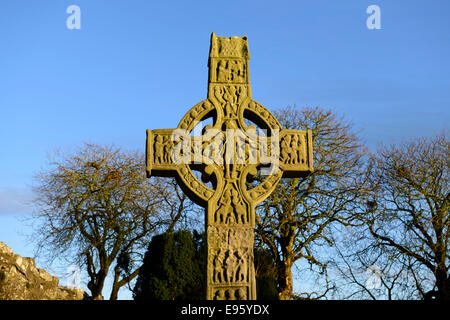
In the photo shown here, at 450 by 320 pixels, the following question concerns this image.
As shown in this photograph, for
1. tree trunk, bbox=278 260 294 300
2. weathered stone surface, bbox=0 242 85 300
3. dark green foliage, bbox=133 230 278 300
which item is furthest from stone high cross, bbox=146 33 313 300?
tree trunk, bbox=278 260 294 300

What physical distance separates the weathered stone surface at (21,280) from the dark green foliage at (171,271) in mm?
2662

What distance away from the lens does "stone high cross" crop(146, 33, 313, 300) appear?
513 centimetres

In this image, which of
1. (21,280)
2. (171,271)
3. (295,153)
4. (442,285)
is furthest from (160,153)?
(442,285)

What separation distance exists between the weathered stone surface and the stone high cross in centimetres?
726

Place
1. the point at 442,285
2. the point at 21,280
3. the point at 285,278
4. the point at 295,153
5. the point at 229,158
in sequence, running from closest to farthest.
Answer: the point at 229,158 < the point at 295,153 < the point at 21,280 < the point at 442,285 < the point at 285,278

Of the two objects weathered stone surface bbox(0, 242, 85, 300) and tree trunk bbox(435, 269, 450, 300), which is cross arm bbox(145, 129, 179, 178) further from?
tree trunk bbox(435, 269, 450, 300)

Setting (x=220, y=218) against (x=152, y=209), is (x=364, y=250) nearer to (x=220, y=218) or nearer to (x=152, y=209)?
(x=152, y=209)

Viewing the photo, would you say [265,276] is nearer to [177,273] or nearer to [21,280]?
[177,273]

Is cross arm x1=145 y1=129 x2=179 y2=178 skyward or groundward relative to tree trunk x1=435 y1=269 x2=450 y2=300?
skyward

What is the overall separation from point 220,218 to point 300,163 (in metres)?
1.22

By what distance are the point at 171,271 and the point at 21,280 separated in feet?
14.0

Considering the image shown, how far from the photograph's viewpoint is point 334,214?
15.5 meters

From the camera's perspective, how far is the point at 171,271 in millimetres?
14219
